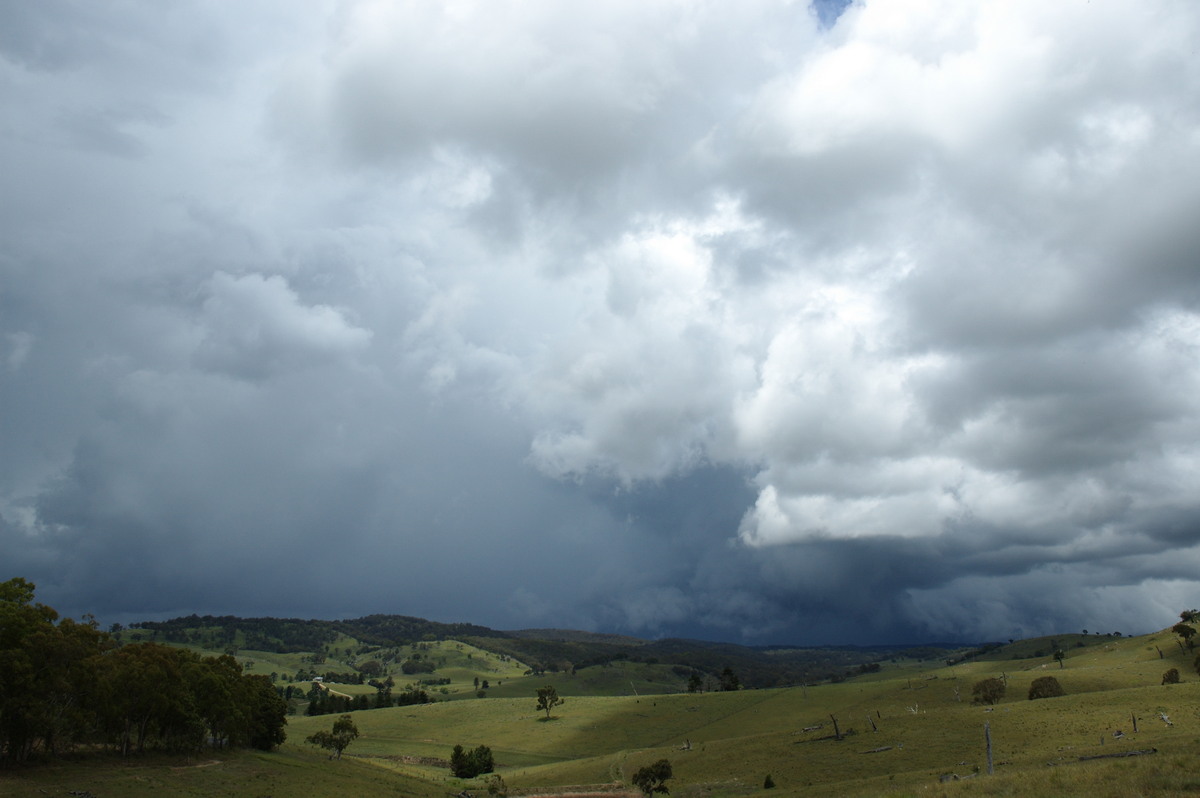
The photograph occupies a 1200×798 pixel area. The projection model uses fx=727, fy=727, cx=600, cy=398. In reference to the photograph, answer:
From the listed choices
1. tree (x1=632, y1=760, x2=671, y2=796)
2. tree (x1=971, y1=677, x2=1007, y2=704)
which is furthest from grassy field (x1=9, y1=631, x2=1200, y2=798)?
tree (x1=971, y1=677, x2=1007, y2=704)

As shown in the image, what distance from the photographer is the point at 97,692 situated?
7931cm

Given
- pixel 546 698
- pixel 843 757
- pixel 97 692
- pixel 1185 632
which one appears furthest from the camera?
pixel 546 698

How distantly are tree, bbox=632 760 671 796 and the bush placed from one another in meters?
73.3

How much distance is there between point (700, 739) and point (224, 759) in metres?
88.9

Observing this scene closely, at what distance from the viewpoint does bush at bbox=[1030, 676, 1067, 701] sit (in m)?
124

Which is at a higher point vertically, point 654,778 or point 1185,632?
point 654,778

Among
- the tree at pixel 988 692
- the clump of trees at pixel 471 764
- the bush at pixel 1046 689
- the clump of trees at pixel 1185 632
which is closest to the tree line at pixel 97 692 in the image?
the clump of trees at pixel 471 764

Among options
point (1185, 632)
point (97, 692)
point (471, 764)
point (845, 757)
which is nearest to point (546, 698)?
point (471, 764)

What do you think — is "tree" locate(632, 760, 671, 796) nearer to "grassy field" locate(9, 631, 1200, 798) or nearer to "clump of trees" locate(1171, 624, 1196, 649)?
"grassy field" locate(9, 631, 1200, 798)

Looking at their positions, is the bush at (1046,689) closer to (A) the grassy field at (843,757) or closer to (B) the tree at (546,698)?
(A) the grassy field at (843,757)

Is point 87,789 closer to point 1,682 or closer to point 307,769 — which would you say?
point 1,682

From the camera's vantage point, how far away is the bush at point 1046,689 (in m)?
124

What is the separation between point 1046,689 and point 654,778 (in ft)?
255

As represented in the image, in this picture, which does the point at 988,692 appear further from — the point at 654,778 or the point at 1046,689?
the point at 654,778
